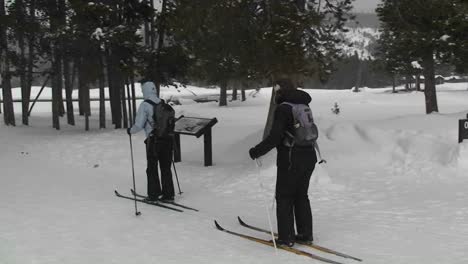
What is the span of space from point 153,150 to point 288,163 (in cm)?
321

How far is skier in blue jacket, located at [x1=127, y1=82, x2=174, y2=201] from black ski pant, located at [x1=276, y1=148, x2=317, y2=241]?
298 cm

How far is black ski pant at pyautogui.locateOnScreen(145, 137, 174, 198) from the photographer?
8289mm

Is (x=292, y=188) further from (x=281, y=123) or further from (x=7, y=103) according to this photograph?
(x=7, y=103)

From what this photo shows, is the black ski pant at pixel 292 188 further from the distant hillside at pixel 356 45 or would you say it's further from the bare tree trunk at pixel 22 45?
the bare tree trunk at pixel 22 45

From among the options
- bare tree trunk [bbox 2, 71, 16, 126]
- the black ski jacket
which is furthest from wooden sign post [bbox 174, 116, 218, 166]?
bare tree trunk [bbox 2, 71, 16, 126]

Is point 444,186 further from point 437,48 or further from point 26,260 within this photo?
point 437,48

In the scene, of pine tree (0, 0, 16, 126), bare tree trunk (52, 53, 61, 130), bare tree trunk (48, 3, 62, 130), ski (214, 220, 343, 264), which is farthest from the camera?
bare tree trunk (52, 53, 61, 130)

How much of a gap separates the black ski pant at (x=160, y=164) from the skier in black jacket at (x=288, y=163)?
9.60ft

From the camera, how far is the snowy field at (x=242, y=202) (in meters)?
5.80

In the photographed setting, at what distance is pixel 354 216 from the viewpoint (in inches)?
295

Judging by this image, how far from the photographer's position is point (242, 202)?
8.74m

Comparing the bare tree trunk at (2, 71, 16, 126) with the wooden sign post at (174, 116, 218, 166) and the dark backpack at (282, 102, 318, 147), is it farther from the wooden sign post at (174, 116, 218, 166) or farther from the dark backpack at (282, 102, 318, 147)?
the dark backpack at (282, 102, 318, 147)

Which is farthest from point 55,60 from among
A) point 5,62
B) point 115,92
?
point 115,92

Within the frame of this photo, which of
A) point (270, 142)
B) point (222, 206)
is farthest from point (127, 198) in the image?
point (270, 142)
